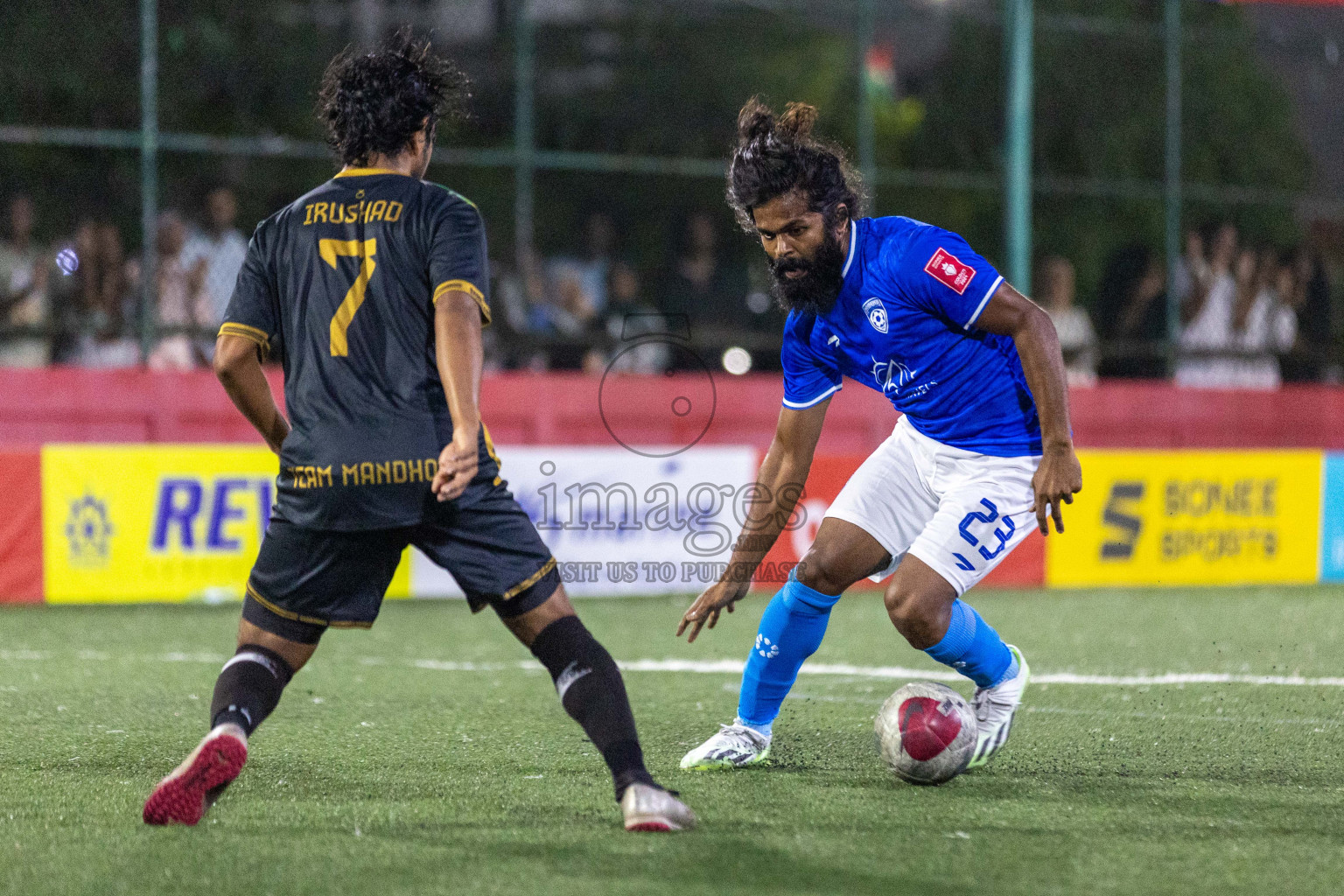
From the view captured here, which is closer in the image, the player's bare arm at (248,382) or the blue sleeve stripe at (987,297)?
the player's bare arm at (248,382)

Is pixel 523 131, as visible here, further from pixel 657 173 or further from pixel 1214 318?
pixel 1214 318

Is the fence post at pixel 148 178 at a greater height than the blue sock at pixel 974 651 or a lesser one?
greater

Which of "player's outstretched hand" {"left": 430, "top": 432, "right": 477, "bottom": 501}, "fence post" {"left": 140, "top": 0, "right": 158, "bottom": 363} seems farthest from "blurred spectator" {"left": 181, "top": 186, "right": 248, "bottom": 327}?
"player's outstretched hand" {"left": 430, "top": 432, "right": 477, "bottom": 501}

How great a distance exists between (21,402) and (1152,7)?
39.3 ft

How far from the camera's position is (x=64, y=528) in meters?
10.2

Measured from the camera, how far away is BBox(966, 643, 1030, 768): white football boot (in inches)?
199

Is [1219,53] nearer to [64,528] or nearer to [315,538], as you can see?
[64,528]

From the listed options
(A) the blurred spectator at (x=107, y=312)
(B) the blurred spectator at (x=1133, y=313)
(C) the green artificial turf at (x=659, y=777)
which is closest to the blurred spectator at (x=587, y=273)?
(A) the blurred spectator at (x=107, y=312)

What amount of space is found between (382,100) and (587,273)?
9743 millimetres

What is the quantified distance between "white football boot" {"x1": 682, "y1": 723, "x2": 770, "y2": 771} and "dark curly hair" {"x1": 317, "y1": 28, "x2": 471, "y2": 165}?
2.12m

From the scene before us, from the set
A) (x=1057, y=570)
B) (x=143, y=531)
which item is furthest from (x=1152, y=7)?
(x=143, y=531)

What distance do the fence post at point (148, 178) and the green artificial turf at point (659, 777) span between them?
4209 millimetres

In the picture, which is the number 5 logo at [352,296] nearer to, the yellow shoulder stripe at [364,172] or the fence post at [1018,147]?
the yellow shoulder stripe at [364,172]

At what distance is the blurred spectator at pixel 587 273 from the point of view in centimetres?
1332
